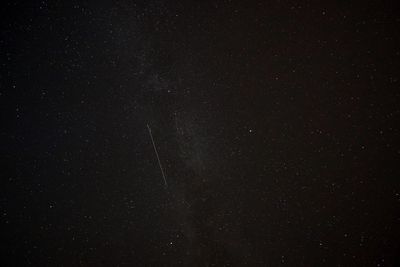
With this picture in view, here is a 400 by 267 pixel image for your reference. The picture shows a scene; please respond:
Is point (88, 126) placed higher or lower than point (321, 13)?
lower

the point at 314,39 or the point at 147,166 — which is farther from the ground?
the point at 314,39

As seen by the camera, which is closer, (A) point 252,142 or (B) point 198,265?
(A) point 252,142

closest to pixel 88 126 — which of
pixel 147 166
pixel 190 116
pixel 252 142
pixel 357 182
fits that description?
pixel 147 166

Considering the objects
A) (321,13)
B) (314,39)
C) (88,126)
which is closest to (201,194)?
(88,126)

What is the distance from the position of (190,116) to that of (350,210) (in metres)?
0.92

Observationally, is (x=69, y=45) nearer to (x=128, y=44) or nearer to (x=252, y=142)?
(x=128, y=44)

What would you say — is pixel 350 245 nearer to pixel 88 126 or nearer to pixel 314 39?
pixel 314 39

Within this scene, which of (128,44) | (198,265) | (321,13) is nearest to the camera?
(321,13)

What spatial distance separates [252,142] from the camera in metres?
1.28

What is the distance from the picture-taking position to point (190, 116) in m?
1.28

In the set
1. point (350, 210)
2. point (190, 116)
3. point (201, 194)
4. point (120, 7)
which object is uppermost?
point (120, 7)

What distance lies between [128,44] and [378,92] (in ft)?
3.87

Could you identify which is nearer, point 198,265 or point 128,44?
point 128,44

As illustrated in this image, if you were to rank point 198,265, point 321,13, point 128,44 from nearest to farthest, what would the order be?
point 321,13, point 128,44, point 198,265
